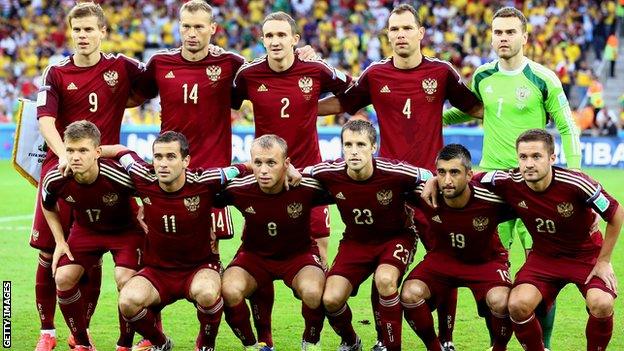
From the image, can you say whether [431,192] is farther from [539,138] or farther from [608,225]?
[608,225]

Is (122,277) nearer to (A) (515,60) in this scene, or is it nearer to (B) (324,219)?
(B) (324,219)

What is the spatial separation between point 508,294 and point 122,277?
2.60m

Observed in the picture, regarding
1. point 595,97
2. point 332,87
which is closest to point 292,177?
point 332,87

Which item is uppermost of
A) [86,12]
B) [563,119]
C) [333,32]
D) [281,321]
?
[333,32]

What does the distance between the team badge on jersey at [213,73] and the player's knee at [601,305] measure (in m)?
3.11

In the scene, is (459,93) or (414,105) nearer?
(414,105)

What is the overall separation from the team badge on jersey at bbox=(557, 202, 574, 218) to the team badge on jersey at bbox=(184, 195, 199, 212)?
7.84 feet

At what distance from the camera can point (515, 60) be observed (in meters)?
8.23

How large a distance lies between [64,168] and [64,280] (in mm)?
758

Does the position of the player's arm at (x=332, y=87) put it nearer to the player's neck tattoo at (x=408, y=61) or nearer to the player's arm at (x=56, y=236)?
the player's neck tattoo at (x=408, y=61)

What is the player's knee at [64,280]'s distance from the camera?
7836 mm

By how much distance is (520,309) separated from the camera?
24.0 feet

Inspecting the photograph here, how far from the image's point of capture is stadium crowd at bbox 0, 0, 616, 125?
28.8m

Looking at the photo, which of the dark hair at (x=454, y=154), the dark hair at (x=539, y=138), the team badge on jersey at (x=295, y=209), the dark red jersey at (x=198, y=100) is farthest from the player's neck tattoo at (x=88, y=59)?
the dark hair at (x=539, y=138)
